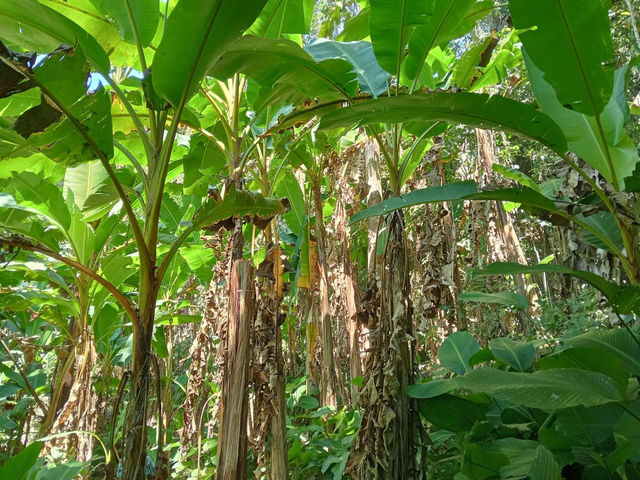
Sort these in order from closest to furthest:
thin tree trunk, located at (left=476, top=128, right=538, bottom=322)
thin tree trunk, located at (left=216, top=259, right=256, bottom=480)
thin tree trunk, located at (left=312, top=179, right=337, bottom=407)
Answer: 1. thin tree trunk, located at (left=216, top=259, right=256, bottom=480)
2. thin tree trunk, located at (left=312, top=179, right=337, bottom=407)
3. thin tree trunk, located at (left=476, top=128, right=538, bottom=322)

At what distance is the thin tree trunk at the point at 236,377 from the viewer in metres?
1.88

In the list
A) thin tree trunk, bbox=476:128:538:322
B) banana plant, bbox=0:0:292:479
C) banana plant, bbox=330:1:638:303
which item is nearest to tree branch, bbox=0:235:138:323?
banana plant, bbox=0:0:292:479

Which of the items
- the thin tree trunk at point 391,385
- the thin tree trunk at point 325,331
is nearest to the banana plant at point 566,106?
the thin tree trunk at point 391,385

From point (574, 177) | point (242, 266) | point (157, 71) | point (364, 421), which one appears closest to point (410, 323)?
point (364, 421)

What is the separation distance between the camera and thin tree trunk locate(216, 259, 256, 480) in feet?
6.15

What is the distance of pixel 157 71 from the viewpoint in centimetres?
156

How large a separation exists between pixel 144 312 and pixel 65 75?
2.85 ft

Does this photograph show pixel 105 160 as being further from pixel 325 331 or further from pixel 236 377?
pixel 325 331

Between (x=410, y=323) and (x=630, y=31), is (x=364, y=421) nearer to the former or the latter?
(x=410, y=323)

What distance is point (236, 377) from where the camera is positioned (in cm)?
199

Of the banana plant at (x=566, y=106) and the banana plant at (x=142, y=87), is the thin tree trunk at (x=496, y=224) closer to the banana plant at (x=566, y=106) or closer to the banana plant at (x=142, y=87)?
the banana plant at (x=566, y=106)

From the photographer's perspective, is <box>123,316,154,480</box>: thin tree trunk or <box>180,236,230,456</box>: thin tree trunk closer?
<box>123,316,154,480</box>: thin tree trunk

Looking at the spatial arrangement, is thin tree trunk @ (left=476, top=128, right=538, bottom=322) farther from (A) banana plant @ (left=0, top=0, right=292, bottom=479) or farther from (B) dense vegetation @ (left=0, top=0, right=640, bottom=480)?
(A) banana plant @ (left=0, top=0, right=292, bottom=479)

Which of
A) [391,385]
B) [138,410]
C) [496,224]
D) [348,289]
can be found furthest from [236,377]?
[496,224]
